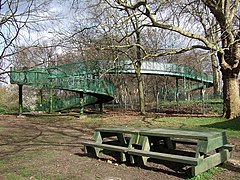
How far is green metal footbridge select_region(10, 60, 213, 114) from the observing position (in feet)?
69.8

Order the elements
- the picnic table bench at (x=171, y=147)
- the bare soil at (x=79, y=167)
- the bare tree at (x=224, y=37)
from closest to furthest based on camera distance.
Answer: the picnic table bench at (x=171, y=147), the bare soil at (x=79, y=167), the bare tree at (x=224, y=37)

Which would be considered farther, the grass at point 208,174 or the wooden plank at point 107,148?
the wooden plank at point 107,148

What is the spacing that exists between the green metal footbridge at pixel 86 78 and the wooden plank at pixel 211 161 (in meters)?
11.5

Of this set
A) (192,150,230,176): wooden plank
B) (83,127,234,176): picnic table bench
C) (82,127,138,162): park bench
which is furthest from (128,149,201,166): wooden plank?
(82,127,138,162): park bench

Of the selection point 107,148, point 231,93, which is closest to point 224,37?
point 231,93

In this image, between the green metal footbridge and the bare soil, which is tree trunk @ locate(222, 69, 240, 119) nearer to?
the green metal footbridge

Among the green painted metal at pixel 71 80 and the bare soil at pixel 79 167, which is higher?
the green painted metal at pixel 71 80

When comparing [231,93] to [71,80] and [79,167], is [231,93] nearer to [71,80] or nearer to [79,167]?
[71,80]

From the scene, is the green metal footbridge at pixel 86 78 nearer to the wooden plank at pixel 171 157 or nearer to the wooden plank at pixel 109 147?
the wooden plank at pixel 109 147

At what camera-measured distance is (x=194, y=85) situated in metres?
36.3

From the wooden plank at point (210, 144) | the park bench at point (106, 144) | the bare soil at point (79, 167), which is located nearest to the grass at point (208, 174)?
the bare soil at point (79, 167)

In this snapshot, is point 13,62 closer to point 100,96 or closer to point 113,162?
point 113,162

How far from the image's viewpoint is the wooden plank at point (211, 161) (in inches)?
189

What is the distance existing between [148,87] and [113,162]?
37640 millimetres
